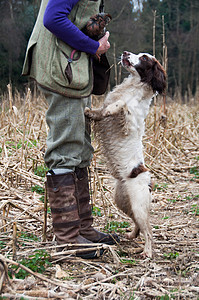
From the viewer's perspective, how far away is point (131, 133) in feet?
10.6

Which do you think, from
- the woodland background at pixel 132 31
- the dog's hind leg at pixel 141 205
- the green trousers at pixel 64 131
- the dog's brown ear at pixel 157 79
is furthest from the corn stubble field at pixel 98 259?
the woodland background at pixel 132 31

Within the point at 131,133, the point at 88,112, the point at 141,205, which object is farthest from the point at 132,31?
the point at 141,205

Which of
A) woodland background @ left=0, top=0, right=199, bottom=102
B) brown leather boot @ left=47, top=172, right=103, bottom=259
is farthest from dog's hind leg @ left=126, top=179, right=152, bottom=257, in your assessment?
woodland background @ left=0, top=0, right=199, bottom=102

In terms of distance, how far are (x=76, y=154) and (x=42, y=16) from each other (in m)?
1.05

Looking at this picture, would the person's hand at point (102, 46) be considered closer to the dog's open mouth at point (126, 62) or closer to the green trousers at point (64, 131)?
the green trousers at point (64, 131)

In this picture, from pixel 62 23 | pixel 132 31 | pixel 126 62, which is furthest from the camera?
pixel 132 31

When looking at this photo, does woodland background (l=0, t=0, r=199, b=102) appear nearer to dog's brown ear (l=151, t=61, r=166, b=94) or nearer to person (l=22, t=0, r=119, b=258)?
dog's brown ear (l=151, t=61, r=166, b=94)

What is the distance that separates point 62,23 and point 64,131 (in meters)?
0.76

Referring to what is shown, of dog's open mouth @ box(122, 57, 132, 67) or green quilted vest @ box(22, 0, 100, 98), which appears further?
dog's open mouth @ box(122, 57, 132, 67)

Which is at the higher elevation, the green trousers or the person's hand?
the person's hand

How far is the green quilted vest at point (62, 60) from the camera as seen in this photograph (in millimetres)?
2561

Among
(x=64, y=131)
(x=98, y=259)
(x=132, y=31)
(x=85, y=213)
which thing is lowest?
(x=98, y=259)

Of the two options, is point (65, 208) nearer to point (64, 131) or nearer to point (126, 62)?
point (64, 131)

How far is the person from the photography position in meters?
2.57
